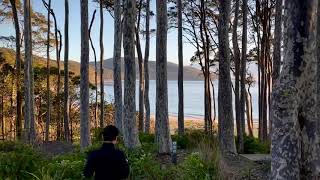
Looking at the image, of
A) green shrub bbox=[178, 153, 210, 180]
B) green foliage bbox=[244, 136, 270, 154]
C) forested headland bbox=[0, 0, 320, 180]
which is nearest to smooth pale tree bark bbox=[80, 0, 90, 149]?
forested headland bbox=[0, 0, 320, 180]

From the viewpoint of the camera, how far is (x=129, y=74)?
11547mm

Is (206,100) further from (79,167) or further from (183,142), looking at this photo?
(79,167)

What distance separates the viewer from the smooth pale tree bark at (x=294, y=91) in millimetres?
4988

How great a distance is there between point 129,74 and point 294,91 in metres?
6.93

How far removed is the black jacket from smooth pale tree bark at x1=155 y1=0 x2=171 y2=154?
754 centimetres

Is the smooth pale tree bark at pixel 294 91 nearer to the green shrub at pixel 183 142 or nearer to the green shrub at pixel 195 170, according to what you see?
the green shrub at pixel 195 170

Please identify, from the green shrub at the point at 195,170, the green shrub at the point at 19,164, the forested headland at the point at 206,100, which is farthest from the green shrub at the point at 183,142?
the green shrub at the point at 195,170

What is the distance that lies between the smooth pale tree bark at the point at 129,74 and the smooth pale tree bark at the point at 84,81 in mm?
1616

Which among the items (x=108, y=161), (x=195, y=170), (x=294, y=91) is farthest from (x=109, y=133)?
(x=195, y=170)

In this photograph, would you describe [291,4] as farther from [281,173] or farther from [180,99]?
[180,99]

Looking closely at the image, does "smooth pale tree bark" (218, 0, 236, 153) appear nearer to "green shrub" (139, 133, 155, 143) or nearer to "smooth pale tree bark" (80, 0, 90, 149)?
"smooth pale tree bark" (80, 0, 90, 149)

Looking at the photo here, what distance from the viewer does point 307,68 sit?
507cm

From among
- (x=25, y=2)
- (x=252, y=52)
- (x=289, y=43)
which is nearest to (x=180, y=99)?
(x=25, y=2)

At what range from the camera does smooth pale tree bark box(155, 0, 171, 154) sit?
12.2 m
